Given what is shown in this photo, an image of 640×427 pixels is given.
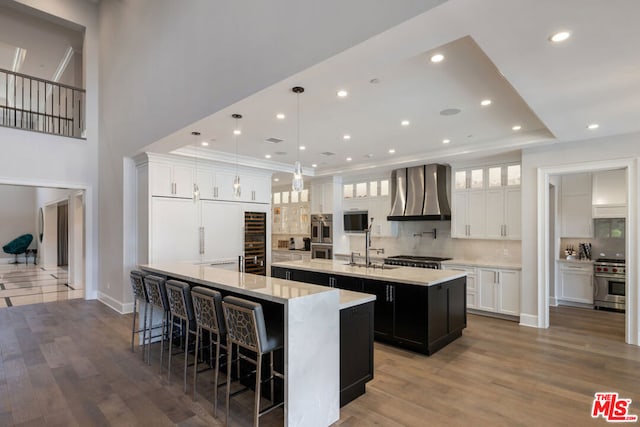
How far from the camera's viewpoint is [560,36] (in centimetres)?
210

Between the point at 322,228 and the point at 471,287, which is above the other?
the point at 322,228

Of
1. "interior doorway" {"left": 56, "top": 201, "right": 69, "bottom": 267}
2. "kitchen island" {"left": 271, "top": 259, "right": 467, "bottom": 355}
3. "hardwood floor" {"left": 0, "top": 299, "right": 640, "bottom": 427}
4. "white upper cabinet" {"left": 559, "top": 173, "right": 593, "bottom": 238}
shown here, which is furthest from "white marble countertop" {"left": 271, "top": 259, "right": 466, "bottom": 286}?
"interior doorway" {"left": 56, "top": 201, "right": 69, "bottom": 267}

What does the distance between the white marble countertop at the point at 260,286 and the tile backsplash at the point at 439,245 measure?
3958mm

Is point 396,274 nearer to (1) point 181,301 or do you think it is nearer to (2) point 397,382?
(2) point 397,382

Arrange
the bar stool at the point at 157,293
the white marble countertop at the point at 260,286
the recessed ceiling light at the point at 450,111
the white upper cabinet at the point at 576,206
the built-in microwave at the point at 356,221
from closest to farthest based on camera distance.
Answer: the white marble countertop at the point at 260,286 < the bar stool at the point at 157,293 < the recessed ceiling light at the point at 450,111 < the white upper cabinet at the point at 576,206 < the built-in microwave at the point at 356,221

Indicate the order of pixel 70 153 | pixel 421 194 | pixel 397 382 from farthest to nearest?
pixel 70 153 → pixel 421 194 → pixel 397 382

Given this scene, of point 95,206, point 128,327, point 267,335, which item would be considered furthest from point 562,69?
point 95,206

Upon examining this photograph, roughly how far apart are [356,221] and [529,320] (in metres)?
3.83

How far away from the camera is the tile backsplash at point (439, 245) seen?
598cm

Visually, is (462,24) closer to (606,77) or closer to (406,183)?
(606,77)

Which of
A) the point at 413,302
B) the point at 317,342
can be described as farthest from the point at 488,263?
the point at 317,342

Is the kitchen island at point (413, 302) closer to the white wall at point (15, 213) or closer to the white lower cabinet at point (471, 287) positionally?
the white lower cabinet at point (471, 287)

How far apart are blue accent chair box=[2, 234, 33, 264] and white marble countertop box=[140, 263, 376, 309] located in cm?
1231

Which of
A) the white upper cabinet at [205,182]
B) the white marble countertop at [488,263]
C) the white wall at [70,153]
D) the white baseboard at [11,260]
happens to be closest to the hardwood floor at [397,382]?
the white marble countertop at [488,263]
